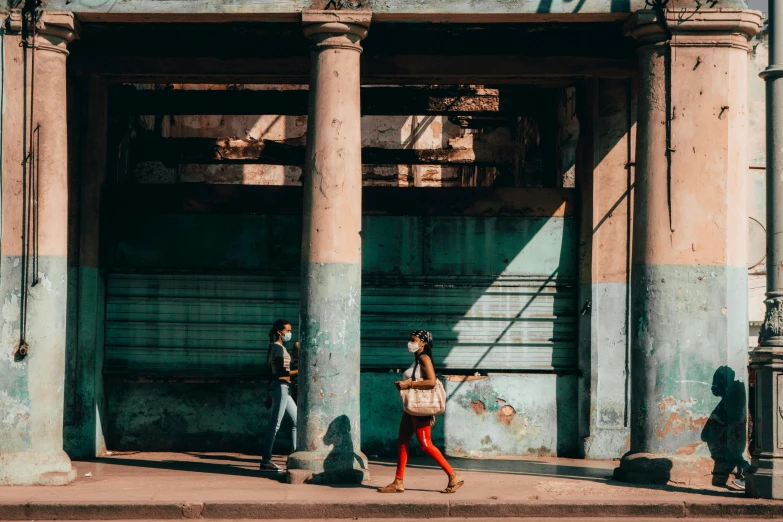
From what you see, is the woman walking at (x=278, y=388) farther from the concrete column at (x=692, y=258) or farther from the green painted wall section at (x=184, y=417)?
the concrete column at (x=692, y=258)

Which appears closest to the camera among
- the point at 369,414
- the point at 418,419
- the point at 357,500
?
the point at 357,500

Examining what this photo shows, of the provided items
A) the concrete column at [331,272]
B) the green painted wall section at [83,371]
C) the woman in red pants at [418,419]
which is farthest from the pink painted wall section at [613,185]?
the green painted wall section at [83,371]

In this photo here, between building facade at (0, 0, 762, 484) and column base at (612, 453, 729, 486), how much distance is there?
27mm

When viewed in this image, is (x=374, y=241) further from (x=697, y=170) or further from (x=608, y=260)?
(x=697, y=170)

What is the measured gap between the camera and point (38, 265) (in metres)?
11.2

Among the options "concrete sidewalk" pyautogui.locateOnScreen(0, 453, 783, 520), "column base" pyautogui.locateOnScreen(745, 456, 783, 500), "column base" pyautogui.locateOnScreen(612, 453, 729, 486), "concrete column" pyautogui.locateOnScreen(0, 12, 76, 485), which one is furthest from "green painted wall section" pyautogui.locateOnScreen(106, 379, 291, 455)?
"column base" pyautogui.locateOnScreen(745, 456, 783, 500)

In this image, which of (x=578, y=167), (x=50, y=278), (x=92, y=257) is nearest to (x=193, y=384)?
(x=92, y=257)

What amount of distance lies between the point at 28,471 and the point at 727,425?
6.84 meters

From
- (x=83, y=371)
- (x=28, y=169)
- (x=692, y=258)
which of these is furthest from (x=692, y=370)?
(x=83, y=371)

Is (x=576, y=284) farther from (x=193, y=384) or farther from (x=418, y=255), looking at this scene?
(x=193, y=384)

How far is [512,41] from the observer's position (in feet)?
42.9

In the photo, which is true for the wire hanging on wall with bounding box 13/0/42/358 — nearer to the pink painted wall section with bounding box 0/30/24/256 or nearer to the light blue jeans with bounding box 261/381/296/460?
the pink painted wall section with bounding box 0/30/24/256

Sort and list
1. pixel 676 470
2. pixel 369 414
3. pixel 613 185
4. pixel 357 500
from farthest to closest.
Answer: pixel 369 414 < pixel 613 185 < pixel 676 470 < pixel 357 500

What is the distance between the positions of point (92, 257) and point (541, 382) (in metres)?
5.73
